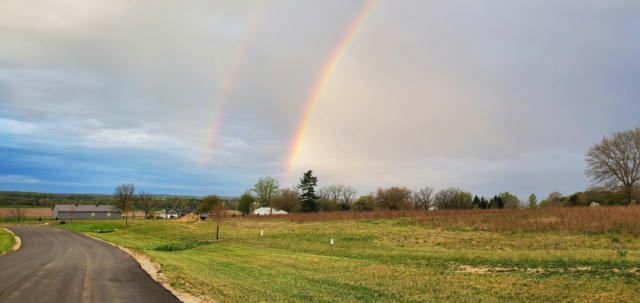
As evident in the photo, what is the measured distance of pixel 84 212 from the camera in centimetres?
14975

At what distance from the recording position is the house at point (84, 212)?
14362cm

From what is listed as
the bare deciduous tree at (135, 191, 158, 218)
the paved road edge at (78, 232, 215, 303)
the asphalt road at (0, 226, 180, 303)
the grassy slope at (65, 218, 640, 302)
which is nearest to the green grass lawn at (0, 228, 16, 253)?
the asphalt road at (0, 226, 180, 303)

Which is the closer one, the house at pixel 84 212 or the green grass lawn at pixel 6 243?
the green grass lawn at pixel 6 243

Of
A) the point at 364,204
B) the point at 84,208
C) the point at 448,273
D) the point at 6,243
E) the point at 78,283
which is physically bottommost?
the point at 84,208

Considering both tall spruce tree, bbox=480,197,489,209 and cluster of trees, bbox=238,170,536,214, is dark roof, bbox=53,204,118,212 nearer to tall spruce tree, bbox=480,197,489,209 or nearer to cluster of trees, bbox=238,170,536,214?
cluster of trees, bbox=238,170,536,214

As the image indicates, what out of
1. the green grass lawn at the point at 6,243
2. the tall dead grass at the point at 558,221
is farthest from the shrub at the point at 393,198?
the green grass lawn at the point at 6,243

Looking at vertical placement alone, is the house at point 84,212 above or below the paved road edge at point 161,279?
below

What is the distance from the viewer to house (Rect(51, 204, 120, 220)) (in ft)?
471

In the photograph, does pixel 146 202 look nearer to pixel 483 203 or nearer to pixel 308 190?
pixel 308 190


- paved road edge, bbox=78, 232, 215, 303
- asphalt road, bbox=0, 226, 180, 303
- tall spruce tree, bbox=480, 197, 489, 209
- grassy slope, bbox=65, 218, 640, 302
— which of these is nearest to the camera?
paved road edge, bbox=78, 232, 215, 303

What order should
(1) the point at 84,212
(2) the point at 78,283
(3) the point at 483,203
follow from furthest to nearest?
(1) the point at 84,212, (3) the point at 483,203, (2) the point at 78,283

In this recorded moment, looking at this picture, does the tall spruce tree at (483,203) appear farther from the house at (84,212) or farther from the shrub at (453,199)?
the house at (84,212)

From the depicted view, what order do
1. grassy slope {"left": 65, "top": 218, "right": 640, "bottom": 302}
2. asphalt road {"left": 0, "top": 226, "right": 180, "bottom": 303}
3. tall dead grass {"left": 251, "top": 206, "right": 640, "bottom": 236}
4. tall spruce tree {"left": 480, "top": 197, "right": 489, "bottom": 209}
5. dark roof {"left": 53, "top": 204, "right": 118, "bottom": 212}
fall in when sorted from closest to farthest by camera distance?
1. asphalt road {"left": 0, "top": 226, "right": 180, "bottom": 303}
2. grassy slope {"left": 65, "top": 218, "right": 640, "bottom": 302}
3. tall dead grass {"left": 251, "top": 206, "right": 640, "bottom": 236}
4. tall spruce tree {"left": 480, "top": 197, "right": 489, "bottom": 209}
5. dark roof {"left": 53, "top": 204, "right": 118, "bottom": 212}

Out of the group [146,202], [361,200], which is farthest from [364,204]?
[146,202]
